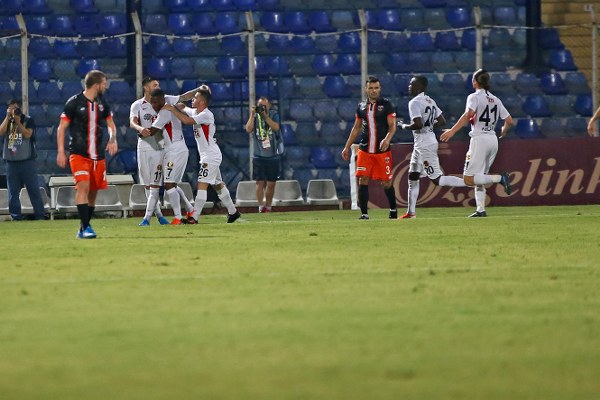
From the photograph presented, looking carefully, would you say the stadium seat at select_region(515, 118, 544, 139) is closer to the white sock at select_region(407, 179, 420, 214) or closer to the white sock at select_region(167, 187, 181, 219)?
the white sock at select_region(407, 179, 420, 214)

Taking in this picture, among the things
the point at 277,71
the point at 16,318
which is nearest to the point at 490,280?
the point at 16,318

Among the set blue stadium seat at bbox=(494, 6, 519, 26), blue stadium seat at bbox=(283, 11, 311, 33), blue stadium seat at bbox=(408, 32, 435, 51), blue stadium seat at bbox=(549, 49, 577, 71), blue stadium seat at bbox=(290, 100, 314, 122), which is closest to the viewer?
blue stadium seat at bbox=(290, 100, 314, 122)

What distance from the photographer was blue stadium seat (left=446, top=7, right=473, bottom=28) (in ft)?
97.7

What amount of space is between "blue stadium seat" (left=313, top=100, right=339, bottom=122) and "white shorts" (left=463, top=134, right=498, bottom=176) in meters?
7.63

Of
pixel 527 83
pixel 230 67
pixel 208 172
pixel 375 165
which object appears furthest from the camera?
pixel 230 67

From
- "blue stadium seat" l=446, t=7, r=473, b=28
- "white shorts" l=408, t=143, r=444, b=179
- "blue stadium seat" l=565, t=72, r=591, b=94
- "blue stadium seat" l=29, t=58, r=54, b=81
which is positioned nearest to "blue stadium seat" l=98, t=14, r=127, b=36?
"blue stadium seat" l=29, t=58, r=54, b=81

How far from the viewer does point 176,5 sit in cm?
3044

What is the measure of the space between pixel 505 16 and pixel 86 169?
16823mm

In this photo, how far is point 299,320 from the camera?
23.6 ft

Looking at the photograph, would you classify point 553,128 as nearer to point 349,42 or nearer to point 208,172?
point 349,42

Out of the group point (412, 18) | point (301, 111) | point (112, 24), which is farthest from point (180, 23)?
point (412, 18)

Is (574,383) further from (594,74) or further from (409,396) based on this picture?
(594,74)

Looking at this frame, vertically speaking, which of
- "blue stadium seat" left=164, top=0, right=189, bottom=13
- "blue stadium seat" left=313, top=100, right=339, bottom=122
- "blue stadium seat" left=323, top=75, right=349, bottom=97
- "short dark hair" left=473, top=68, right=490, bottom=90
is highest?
"blue stadium seat" left=164, top=0, right=189, bottom=13

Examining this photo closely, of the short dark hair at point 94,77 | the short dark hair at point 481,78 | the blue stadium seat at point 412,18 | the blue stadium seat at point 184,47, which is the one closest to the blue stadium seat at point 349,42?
the blue stadium seat at point 412,18
